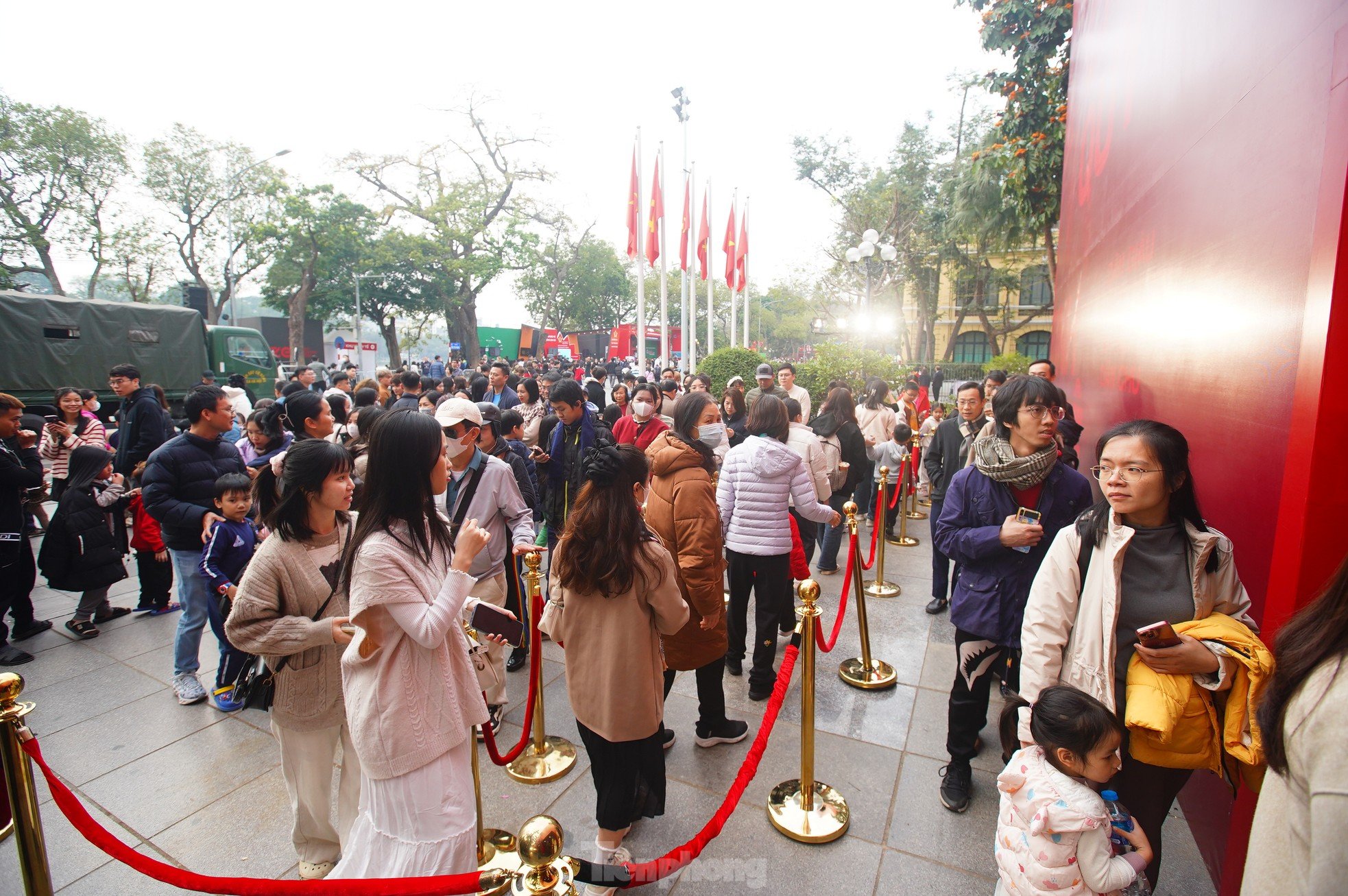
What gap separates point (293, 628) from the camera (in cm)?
238

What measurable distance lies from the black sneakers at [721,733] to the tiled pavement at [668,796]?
0.06 meters

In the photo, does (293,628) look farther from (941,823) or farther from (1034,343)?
(1034,343)

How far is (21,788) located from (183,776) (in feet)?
5.51

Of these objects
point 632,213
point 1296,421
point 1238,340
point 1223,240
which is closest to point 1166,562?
point 1296,421

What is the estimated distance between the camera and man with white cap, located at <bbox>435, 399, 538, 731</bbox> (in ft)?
11.9

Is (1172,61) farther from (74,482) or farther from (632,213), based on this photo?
(632,213)

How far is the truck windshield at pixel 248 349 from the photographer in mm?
17453

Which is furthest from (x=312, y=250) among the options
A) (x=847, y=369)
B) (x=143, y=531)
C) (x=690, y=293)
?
(x=143, y=531)

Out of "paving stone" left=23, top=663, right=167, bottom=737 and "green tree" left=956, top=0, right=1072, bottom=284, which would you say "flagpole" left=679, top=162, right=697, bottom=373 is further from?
"paving stone" left=23, top=663, right=167, bottom=737

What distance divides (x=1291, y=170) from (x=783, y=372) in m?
5.63

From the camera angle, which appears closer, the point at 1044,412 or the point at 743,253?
the point at 1044,412

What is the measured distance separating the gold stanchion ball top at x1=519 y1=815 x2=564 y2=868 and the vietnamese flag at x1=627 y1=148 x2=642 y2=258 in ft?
52.8

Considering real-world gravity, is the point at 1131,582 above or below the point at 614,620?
above

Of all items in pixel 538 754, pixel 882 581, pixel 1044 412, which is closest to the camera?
pixel 1044 412
